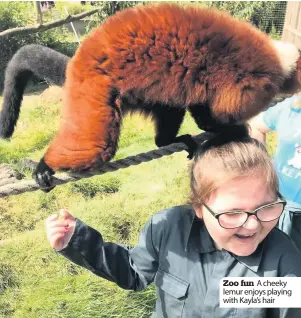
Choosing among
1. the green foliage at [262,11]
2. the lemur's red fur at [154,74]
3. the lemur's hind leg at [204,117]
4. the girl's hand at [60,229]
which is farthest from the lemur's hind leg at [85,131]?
the green foliage at [262,11]

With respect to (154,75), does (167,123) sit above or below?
below

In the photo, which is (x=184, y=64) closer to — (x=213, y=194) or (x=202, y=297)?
(x=213, y=194)

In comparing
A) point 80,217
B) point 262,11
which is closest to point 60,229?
point 80,217

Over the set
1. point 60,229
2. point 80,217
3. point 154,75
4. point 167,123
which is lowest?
point 80,217

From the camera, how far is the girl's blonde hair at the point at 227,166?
1031 millimetres

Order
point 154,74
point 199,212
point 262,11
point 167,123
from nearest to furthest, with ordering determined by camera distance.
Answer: point 199,212 → point 154,74 → point 167,123 → point 262,11

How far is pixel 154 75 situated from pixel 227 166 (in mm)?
804

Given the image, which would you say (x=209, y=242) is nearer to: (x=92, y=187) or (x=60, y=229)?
(x=60, y=229)

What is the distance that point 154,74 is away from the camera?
68.9 inches

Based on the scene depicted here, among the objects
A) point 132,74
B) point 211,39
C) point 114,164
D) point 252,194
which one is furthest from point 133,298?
point 252,194

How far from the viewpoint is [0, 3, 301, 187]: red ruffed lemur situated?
1.70m

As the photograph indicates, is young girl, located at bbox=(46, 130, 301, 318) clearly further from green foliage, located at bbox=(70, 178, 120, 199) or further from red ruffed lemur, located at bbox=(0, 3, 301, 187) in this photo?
green foliage, located at bbox=(70, 178, 120, 199)

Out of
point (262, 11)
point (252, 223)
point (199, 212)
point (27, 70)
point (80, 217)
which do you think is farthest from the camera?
point (262, 11)

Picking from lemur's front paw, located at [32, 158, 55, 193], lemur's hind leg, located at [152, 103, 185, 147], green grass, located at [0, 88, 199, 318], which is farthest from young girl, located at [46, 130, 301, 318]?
lemur's hind leg, located at [152, 103, 185, 147]
